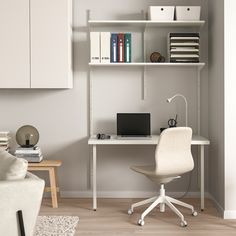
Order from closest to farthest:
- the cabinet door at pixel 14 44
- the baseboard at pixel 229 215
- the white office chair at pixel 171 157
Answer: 1. the white office chair at pixel 171 157
2. the baseboard at pixel 229 215
3. the cabinet door at pixel 14 44

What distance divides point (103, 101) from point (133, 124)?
0.50 m

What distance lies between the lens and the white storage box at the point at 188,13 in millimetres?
4484

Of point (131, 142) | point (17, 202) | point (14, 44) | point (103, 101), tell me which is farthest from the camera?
point (103, 101)

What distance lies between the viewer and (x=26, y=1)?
435cm

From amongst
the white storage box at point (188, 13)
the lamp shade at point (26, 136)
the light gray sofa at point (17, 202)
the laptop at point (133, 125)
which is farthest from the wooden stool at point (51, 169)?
the white storage box at point (188, 13)

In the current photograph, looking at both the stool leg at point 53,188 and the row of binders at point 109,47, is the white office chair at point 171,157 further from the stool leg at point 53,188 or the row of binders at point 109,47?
the row of binders at point 109,47

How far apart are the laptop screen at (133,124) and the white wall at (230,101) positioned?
0.86 meters

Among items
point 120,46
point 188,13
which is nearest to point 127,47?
point 120,46

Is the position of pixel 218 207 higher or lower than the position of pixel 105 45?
lower

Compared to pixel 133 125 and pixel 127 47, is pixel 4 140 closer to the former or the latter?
pixel 133 125

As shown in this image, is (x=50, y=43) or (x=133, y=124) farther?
(x=133, y=124)

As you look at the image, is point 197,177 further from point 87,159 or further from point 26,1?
point 26,1

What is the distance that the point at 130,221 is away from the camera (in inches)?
153

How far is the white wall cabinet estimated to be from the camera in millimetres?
4348
